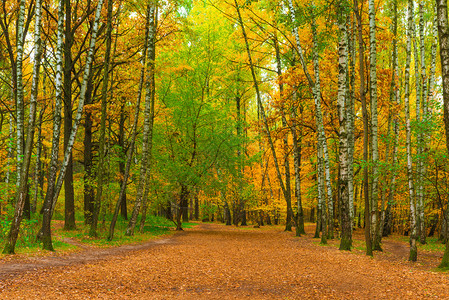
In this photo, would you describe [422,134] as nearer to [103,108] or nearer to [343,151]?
[343,151]

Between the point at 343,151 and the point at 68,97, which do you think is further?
the point at 68,97

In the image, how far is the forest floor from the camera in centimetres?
540

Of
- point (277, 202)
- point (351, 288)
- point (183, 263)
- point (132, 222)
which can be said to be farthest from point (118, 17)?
point (277, 202)

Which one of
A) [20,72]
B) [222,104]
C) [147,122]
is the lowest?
[147,122]

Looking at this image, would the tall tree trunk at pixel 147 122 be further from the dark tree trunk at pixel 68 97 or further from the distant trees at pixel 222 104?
the dark tree trunk at pixel 68 97

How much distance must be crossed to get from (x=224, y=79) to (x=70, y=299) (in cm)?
2177

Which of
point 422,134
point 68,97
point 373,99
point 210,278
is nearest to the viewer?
point 210,278

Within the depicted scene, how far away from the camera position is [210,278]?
265 inches

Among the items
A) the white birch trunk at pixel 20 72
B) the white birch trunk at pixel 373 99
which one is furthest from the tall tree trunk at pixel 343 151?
the white birch trunk at pixel 20 72

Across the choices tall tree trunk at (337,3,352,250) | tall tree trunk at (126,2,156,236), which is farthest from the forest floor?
tall tree trunk at (126,2,156,236)

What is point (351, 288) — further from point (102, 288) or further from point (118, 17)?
point (118, 17)

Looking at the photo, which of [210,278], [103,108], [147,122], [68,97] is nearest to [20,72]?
[103,108]

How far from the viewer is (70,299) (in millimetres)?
4738

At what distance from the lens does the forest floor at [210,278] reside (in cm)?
540
